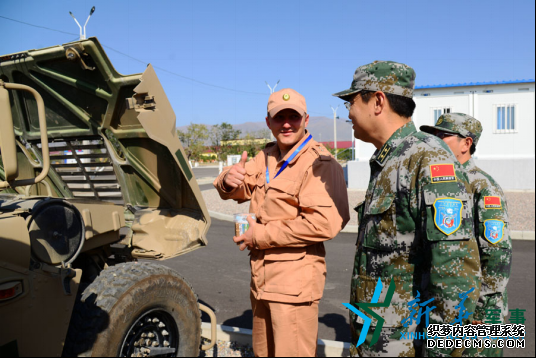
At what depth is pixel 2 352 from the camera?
1.77 meters

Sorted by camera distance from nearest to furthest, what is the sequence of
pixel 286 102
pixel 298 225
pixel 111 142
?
pixel 298 225
pixel 286 102
pixel 111 142

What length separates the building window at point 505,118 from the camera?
16625 mm

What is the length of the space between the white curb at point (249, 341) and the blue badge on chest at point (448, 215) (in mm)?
2046

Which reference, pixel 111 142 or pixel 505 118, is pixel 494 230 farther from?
pixel 505 118

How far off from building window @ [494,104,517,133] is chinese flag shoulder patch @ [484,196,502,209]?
16830mm

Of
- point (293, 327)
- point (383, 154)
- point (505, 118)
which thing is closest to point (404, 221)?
point (383, 154)

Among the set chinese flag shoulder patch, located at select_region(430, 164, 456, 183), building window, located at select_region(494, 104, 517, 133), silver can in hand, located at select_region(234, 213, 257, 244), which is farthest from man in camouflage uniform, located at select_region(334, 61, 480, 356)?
building window, located at select_region(494, 104, 517, 133)

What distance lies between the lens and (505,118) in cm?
1673

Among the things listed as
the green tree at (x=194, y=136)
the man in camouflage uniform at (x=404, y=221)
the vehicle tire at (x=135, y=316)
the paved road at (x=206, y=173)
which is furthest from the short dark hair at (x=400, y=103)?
the green tree at (x=194, y=136)

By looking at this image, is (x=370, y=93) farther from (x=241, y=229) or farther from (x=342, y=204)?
(x=241, y=229)

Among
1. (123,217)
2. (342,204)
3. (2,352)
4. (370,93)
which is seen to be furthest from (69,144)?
(370,93)

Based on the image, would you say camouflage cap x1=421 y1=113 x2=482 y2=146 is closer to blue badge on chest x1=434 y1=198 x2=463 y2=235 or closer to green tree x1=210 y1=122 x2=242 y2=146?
blue badge on chest x1=434 y1=198 x2=463 y2=235

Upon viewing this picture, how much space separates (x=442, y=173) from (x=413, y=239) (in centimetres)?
28

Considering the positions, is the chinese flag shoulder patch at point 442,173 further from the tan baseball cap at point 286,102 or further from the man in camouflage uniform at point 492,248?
the man in camouflage uniform at point 492,248
